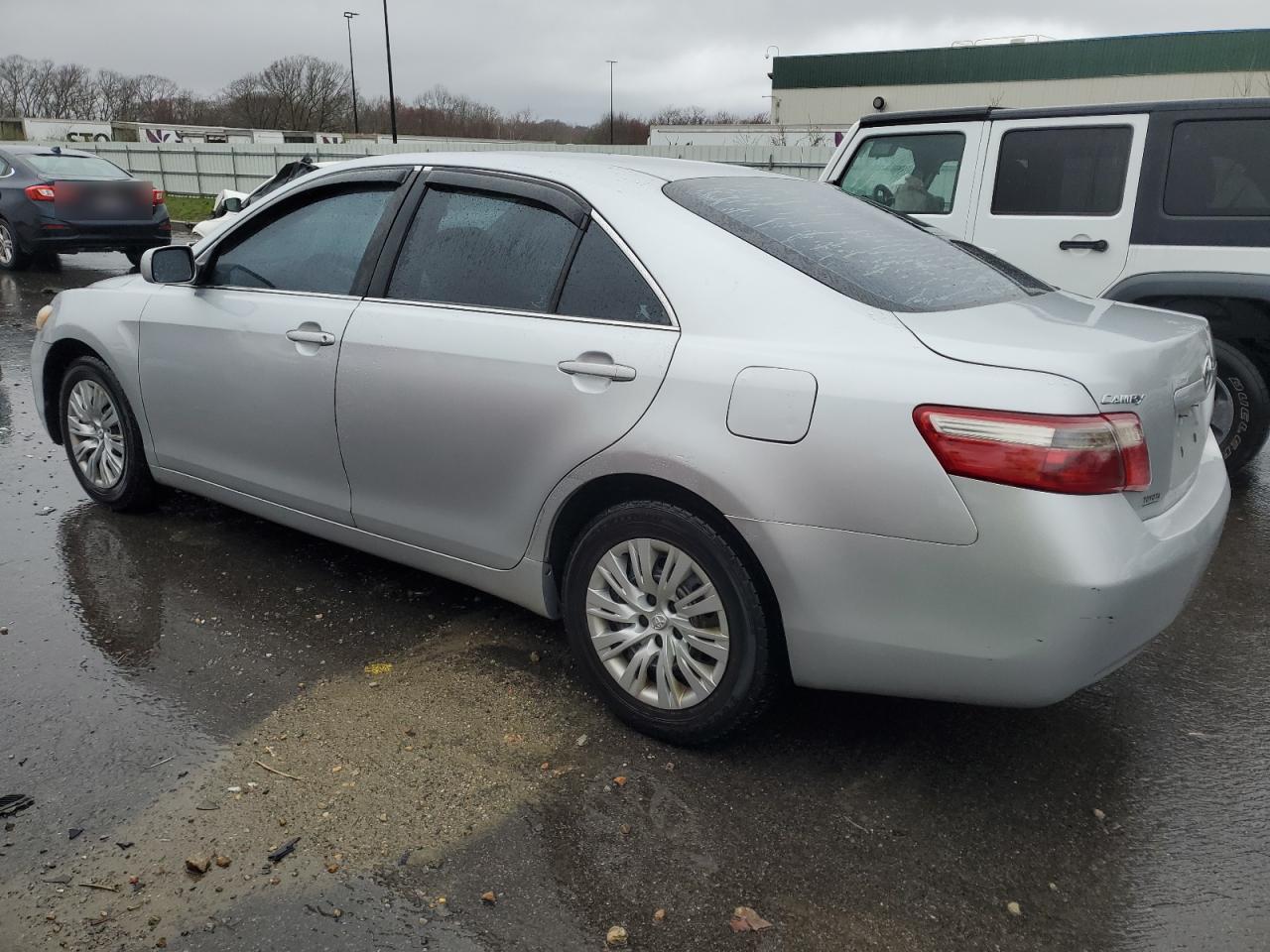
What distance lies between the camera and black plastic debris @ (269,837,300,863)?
8.29 ft

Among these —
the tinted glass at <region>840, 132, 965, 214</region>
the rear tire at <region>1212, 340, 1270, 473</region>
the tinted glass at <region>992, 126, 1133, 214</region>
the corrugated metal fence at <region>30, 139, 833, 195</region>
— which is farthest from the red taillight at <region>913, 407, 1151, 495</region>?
the corrugated metal fence at <region>30, 139, 833, 195</region>

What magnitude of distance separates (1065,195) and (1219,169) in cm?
75

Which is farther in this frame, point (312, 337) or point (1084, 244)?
point (1084, 244)

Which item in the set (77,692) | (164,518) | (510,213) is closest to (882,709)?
(510,213)

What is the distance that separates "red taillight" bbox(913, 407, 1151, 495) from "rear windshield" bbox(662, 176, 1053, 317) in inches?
18.9

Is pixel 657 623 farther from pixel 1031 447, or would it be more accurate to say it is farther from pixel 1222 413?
pixel 1222 413

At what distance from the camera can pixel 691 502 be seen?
282 centimetres

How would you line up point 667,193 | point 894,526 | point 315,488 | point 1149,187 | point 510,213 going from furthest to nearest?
point 1149,187 → point 315,488 → point 510,213 → point 667,193 → point 894,526

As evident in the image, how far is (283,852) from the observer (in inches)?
100

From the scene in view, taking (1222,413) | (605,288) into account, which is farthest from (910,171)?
(605,288)

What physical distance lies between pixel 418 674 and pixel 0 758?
121 centimetres

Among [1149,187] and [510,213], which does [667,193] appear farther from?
[1149,187]

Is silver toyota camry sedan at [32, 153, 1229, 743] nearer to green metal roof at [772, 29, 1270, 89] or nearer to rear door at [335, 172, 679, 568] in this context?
rear door at [335, 172, 679, 568]

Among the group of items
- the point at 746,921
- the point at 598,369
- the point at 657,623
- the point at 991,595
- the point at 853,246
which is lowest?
the point at 746,921
